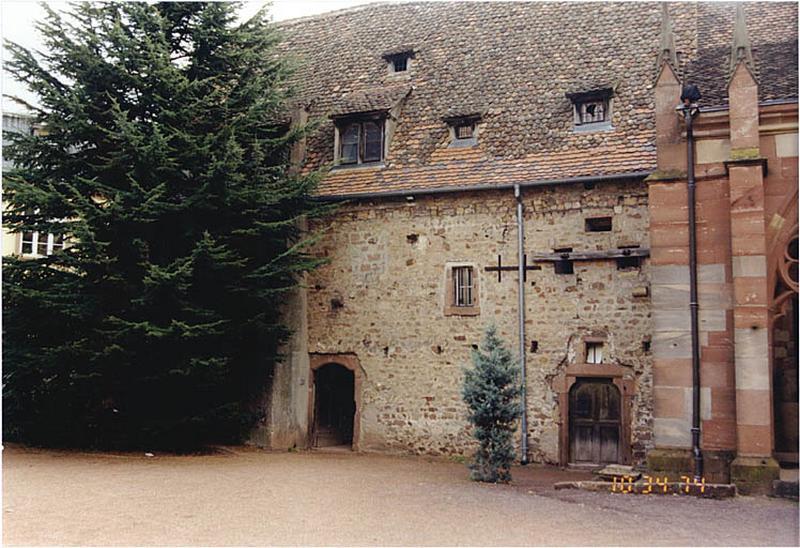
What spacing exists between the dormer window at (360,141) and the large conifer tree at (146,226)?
174 cm

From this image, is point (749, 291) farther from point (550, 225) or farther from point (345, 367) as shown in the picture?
point (345, 367)

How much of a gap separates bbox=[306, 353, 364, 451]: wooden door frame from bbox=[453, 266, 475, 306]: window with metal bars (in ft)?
8.36

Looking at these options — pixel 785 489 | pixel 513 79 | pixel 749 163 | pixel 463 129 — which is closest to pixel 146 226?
pixel 463 129

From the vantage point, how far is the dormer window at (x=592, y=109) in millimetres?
16844

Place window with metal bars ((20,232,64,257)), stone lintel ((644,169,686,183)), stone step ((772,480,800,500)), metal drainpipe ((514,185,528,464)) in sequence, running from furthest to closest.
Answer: window with metal bars ((20,232,64,257)) < metal drainpipe ((514,185,528,464)) < stone lintel ((644,169,686,183)) < stone step ((772,480,800,500))

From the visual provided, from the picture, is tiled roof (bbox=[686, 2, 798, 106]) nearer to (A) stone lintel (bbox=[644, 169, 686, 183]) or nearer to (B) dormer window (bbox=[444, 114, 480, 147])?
(A) stone lintel (bbox=[644, 169, 686, 183])

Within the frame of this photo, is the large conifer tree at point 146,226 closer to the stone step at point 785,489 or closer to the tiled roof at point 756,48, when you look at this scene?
the tiled roof at point 756,48

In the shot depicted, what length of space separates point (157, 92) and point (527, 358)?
8622 mm

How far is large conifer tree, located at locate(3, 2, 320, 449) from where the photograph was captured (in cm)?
1568

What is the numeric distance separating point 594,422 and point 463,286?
363 centimetres

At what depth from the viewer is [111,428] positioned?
16.8 m

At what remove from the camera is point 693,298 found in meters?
12.6

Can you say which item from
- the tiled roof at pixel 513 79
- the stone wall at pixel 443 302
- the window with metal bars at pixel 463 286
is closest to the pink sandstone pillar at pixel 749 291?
the tiled roof at pixel 513 79

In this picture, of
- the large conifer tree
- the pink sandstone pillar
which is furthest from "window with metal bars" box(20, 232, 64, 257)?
the pink sandstone pillar
